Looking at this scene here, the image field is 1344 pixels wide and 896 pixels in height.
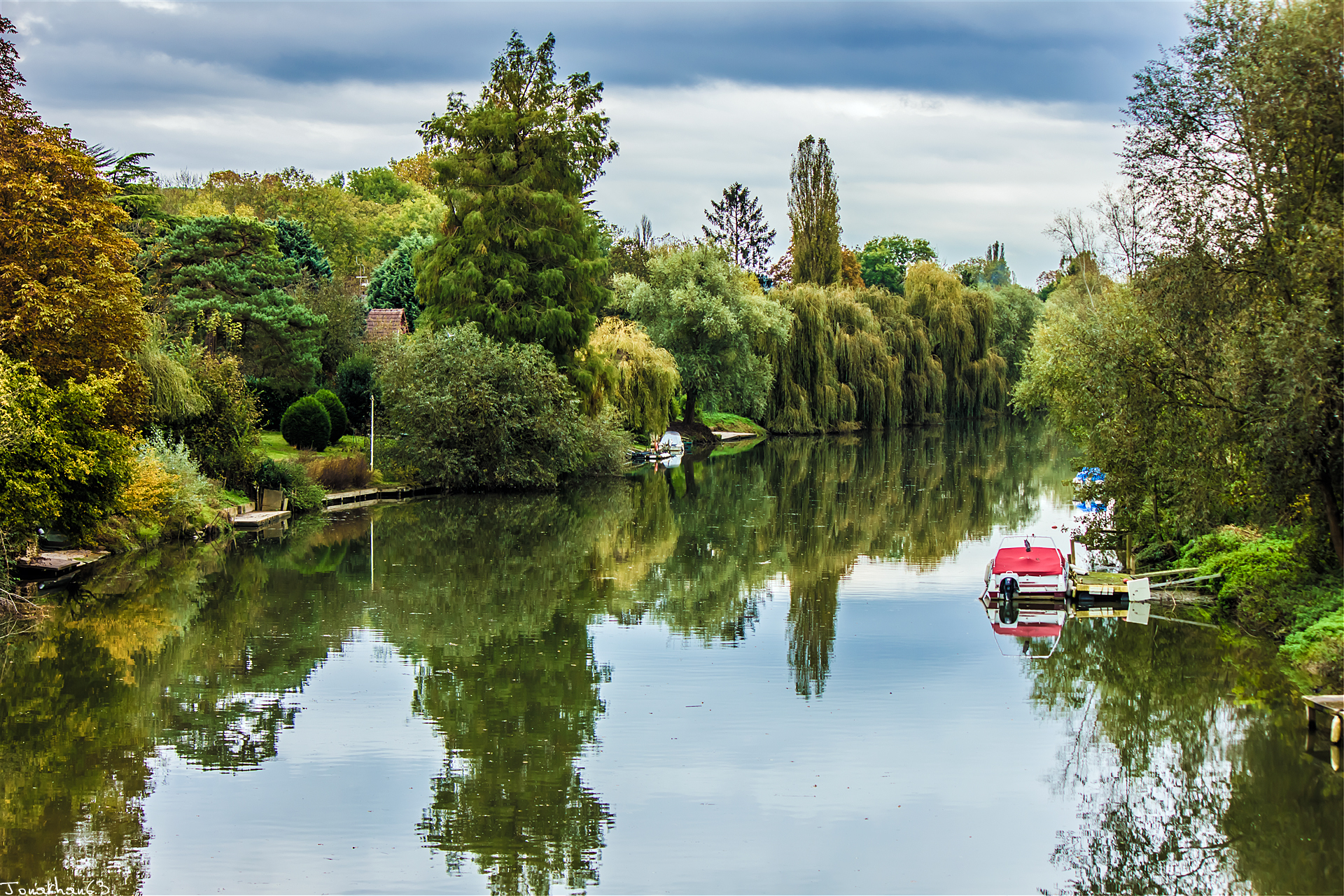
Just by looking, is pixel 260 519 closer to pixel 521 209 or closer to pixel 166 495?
pixel 166 495

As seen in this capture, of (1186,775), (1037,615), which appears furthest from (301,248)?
(1186,775)

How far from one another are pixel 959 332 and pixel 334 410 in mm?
39460

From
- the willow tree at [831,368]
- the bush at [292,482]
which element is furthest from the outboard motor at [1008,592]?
the willow tree at [831,368]

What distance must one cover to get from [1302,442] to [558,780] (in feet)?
29.1

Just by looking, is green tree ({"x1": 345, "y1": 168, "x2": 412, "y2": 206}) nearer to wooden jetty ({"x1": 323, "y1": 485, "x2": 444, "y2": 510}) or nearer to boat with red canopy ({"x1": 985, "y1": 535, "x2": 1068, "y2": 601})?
wooden jetty ({"x1": 323, "y1": 485, "x2": 444, "y2": 510})

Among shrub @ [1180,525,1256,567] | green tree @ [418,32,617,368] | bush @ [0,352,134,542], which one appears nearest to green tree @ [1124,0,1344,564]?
shrub @ [1180,525,1256,567]

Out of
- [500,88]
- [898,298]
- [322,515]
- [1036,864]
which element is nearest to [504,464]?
[322,515]

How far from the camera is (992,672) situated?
14734mm

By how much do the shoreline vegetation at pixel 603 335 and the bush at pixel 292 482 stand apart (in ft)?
0.32

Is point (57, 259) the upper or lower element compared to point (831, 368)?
upper

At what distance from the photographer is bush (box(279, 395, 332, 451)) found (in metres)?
35.7

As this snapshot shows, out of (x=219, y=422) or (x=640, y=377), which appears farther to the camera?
(x=640, y=377)

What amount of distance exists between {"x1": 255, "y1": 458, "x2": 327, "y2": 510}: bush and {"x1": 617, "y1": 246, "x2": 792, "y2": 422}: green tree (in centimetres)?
2462

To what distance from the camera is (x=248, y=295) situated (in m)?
42.0
